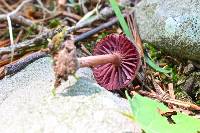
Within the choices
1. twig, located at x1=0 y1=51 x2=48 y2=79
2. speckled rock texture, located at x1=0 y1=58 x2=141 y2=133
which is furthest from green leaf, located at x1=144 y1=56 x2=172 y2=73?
twig, located at x1=0 y1=51 x2=48 y2=79

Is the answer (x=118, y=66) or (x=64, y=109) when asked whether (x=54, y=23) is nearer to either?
(x=118, y=66)

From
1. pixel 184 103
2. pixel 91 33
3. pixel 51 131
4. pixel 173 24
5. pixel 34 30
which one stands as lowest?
pixel 184 103

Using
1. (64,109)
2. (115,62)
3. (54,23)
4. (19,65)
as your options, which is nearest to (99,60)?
(115,62)

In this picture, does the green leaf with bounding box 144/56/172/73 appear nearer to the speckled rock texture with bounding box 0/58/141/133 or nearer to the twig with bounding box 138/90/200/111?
the twig with bounding box 138/90/200/111

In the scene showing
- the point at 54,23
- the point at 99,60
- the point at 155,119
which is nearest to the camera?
the point at 155,119

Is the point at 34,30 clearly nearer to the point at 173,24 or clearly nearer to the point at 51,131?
the point at 173,24

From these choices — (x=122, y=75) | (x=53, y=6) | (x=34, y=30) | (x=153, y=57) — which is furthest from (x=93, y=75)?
(x=53, y=6)
